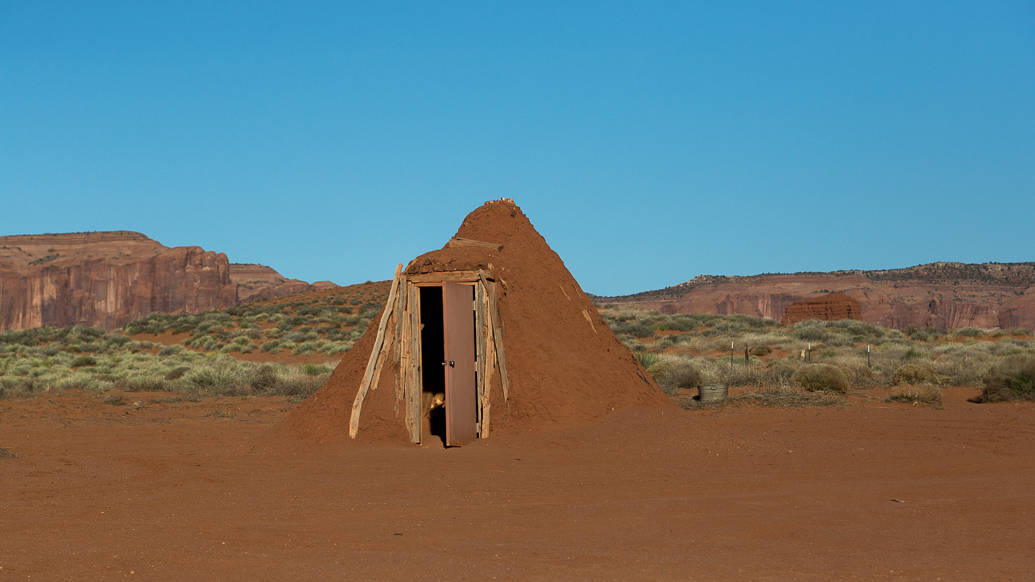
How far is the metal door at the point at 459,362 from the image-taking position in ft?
32.7

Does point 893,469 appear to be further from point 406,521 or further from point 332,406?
point 332,406

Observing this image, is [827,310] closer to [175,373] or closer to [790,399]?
[175,373]

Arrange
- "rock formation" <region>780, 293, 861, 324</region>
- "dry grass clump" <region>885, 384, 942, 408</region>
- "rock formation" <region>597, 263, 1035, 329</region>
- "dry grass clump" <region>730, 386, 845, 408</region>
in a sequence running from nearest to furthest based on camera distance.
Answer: "dry grass clump" <region>730, 386, 845, 408</region>
"dry grass clump" <region>885, 384, 942, 408</region>
"rock formation" <region>780, 293, 861, 324</region>
"rock formation" <region>597, 263, 1035, 329</region>

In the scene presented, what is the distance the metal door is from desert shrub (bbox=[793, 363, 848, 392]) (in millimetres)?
8339

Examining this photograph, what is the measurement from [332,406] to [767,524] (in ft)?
19.6

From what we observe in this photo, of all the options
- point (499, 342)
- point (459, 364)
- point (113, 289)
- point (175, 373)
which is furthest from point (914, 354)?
point (113, 289)

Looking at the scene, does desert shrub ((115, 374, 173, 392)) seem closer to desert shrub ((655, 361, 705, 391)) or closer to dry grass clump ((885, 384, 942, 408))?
desert shrub ((655, 361, 705, 391))

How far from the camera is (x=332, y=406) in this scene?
10.5 m

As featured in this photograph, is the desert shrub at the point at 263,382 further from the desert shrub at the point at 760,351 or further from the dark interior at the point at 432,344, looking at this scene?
the desert shrub at the point at 760,351

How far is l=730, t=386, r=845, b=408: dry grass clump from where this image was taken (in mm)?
14021

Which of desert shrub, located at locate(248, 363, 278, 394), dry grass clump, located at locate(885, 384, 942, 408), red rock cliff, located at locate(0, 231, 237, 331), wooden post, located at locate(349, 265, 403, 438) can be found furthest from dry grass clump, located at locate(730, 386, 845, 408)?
red rock cliff, located at locate(0, 231, 237, 331)

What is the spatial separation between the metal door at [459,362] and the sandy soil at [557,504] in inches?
16.9

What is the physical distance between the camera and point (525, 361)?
34.1 ft

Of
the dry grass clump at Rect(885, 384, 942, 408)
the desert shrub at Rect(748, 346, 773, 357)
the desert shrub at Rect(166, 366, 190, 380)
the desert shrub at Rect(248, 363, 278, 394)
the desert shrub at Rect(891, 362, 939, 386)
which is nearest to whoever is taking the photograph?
the dry grass clump at Rect(885, 384, 942, 408)
